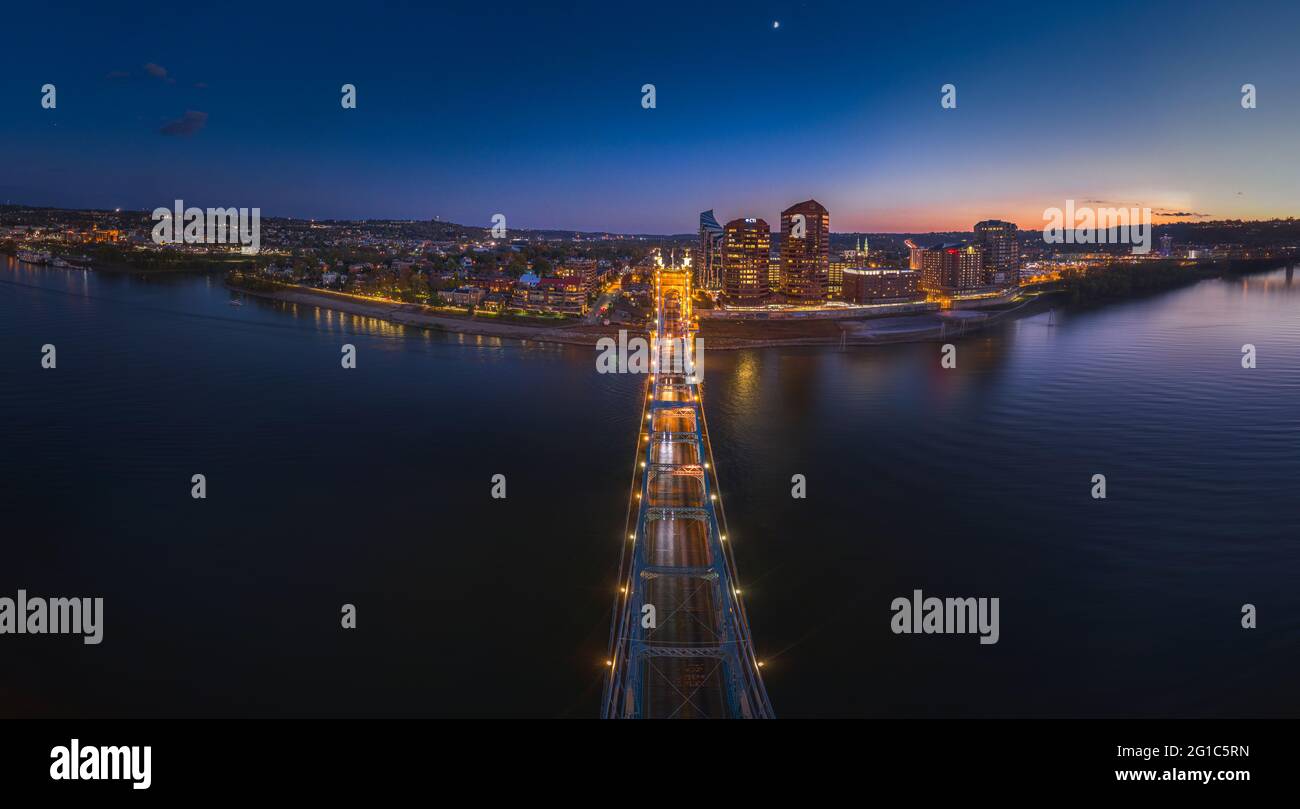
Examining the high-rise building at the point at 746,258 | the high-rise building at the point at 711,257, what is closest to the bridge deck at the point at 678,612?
the high-rise building at the point at 746,258

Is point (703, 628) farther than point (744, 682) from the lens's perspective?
Yes

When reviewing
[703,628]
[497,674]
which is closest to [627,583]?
[703,628]

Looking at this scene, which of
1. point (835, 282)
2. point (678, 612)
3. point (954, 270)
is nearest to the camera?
point (678, 612)

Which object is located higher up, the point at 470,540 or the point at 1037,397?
the point at 1037,397

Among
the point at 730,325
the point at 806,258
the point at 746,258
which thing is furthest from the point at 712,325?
the point at 806,258

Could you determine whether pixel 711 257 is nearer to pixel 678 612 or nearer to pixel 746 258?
pixel 746 258
